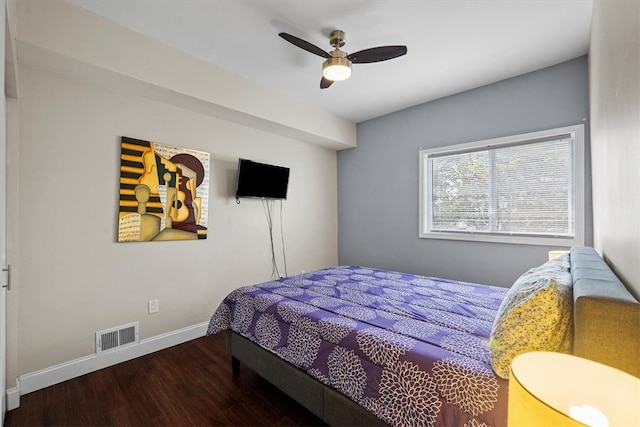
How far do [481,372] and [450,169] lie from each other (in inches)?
112

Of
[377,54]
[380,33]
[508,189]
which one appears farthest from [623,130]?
[508,189]

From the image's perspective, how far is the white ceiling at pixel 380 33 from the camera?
6.84 feet

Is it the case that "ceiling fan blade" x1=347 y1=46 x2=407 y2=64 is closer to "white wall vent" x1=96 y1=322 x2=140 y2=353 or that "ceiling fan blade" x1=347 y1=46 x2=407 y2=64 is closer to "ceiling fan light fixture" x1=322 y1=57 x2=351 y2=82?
"ceiling fan light fixture" x1=322 y1=57 x2=351 y2=82

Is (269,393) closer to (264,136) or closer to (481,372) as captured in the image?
(481,372)

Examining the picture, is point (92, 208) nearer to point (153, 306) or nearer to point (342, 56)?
point (153, 306)

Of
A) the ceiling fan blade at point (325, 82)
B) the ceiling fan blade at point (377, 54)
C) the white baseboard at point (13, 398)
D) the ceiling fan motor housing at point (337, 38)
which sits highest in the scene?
the ceiling fan motor housing at point (337, 38)

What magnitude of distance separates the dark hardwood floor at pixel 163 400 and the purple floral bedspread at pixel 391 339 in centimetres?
39

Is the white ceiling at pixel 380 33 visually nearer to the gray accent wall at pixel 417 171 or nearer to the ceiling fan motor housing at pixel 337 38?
the ceiling fan motor housing at pixel 337 38

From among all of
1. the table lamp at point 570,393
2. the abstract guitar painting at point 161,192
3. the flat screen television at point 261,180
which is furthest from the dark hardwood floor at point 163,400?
the flat screen television at point 261,180

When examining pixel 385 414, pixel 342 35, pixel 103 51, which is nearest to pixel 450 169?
pixel 342 35

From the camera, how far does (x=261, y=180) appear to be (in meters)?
3.51

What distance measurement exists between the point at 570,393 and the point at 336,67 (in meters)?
2.27

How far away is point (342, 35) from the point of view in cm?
235

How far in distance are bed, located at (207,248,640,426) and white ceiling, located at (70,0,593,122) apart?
1.82 m
